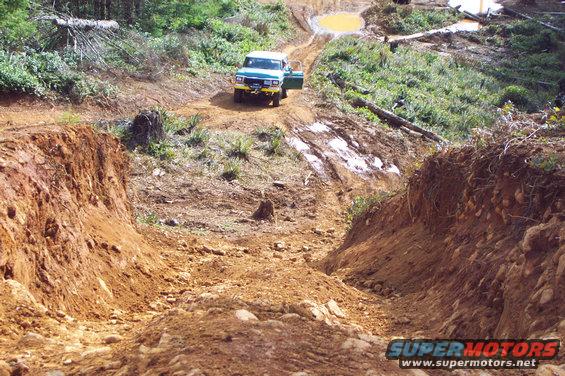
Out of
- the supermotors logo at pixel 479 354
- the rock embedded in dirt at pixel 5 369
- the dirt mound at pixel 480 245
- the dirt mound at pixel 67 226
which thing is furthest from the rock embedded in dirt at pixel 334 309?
the rock embedded in dirt at pixel 5 369

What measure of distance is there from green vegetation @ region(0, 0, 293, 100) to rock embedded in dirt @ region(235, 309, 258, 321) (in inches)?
625

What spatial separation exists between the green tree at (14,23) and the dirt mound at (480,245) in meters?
12.9

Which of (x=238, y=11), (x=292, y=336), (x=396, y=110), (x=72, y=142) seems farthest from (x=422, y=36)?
(x=292, y=336)

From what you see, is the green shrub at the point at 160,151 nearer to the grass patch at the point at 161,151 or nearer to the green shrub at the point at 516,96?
the grass patch at the point at 161,151

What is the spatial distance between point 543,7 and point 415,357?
181 ft

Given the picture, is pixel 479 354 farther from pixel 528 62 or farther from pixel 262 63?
pixel 528 62

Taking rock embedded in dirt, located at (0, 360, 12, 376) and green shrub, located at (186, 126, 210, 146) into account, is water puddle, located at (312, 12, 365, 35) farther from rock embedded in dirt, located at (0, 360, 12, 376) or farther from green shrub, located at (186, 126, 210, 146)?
rock embedded in dirt, located at (0, 360, 12, 376)

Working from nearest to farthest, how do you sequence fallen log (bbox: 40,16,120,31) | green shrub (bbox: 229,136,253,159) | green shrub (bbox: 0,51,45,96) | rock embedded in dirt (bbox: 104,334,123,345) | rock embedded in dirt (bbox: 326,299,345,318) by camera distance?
1. rock embedded in dirt (bbox: 104,334,123,345)
2. rock embedded in dirt (bbox: 326,299,345,318)
3. green shrub (bbox: 0,51,45,96)
4. green shrub (bbox: 229,136,253,159)
5. fallen log (bbox: 40,16,120,31)

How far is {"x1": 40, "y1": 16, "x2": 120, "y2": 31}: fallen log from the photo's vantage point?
2284cm

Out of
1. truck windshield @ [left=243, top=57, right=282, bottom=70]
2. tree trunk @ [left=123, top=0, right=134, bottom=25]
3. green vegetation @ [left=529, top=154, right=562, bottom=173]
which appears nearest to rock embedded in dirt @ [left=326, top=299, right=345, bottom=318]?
green vegetation @ [left=529, top=154, right=562, bottom=173]

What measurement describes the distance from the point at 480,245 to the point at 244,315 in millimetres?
3337

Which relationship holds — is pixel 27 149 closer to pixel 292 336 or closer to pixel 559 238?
pixel 292 336

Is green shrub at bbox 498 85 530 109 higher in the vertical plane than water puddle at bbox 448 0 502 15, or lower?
lower

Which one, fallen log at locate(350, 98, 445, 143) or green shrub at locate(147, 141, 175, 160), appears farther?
fallen log at locate(350, 98, 445, 143)
